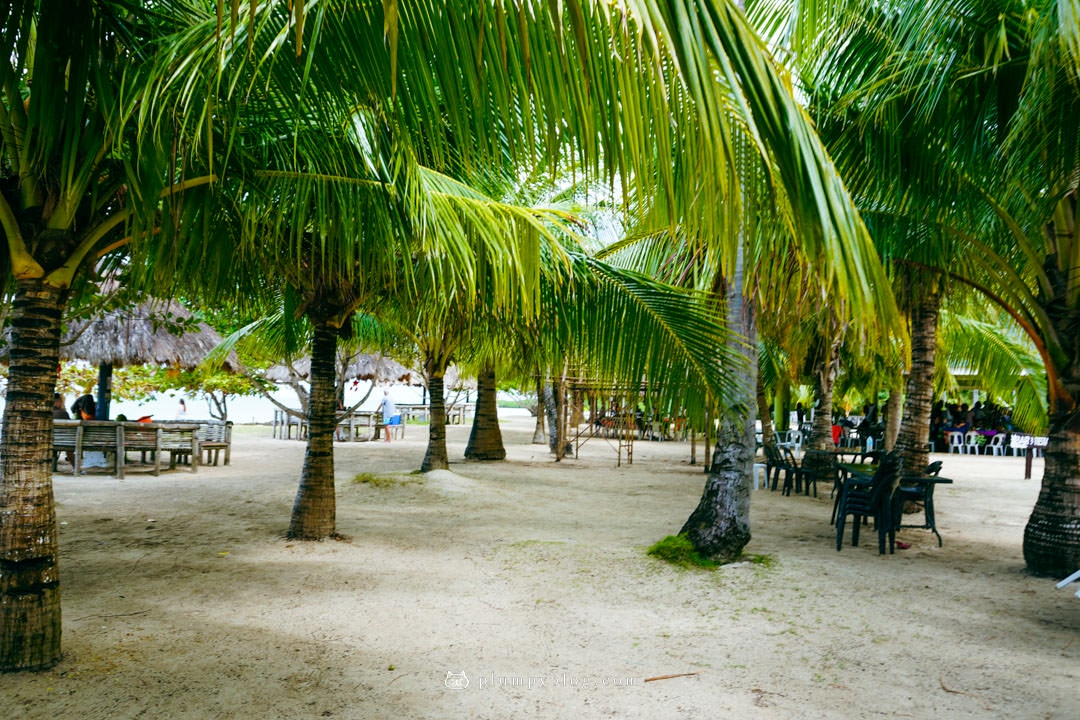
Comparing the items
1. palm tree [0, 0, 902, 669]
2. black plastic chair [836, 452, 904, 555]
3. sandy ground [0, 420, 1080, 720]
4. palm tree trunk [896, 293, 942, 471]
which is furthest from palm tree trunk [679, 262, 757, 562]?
palm tree trunk [896, 293, 942, 471]

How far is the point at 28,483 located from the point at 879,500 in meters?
7.38

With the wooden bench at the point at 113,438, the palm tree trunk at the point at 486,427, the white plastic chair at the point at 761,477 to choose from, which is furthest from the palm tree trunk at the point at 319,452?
the palm tree trunk at the point at 486,427

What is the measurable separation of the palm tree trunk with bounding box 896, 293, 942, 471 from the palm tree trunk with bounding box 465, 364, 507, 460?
9.13m

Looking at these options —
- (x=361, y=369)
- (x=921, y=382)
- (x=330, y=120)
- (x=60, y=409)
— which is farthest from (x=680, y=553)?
(x=361, y=369)

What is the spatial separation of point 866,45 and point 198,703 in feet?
22.9

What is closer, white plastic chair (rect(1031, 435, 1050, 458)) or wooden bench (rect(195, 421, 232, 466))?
wooden bench (rect(195, 421, 232, 466))

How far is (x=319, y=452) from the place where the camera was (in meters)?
7.22

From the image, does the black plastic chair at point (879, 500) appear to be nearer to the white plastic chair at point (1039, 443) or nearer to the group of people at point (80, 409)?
the white plastic chair at point (1039, 443)

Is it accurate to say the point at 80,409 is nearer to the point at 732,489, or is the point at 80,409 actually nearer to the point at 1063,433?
the point at 732,489

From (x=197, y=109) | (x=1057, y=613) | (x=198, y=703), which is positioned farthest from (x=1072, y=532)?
(x=197, y=109)

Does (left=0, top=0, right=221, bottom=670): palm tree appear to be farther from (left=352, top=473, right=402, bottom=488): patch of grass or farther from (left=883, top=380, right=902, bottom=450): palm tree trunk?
(left=883, top=380, right=902, bottom=450): palm tree trunk

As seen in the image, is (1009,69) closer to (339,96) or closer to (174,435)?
(339,96)

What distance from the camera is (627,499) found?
11.0 m

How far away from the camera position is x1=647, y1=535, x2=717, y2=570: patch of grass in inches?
252
